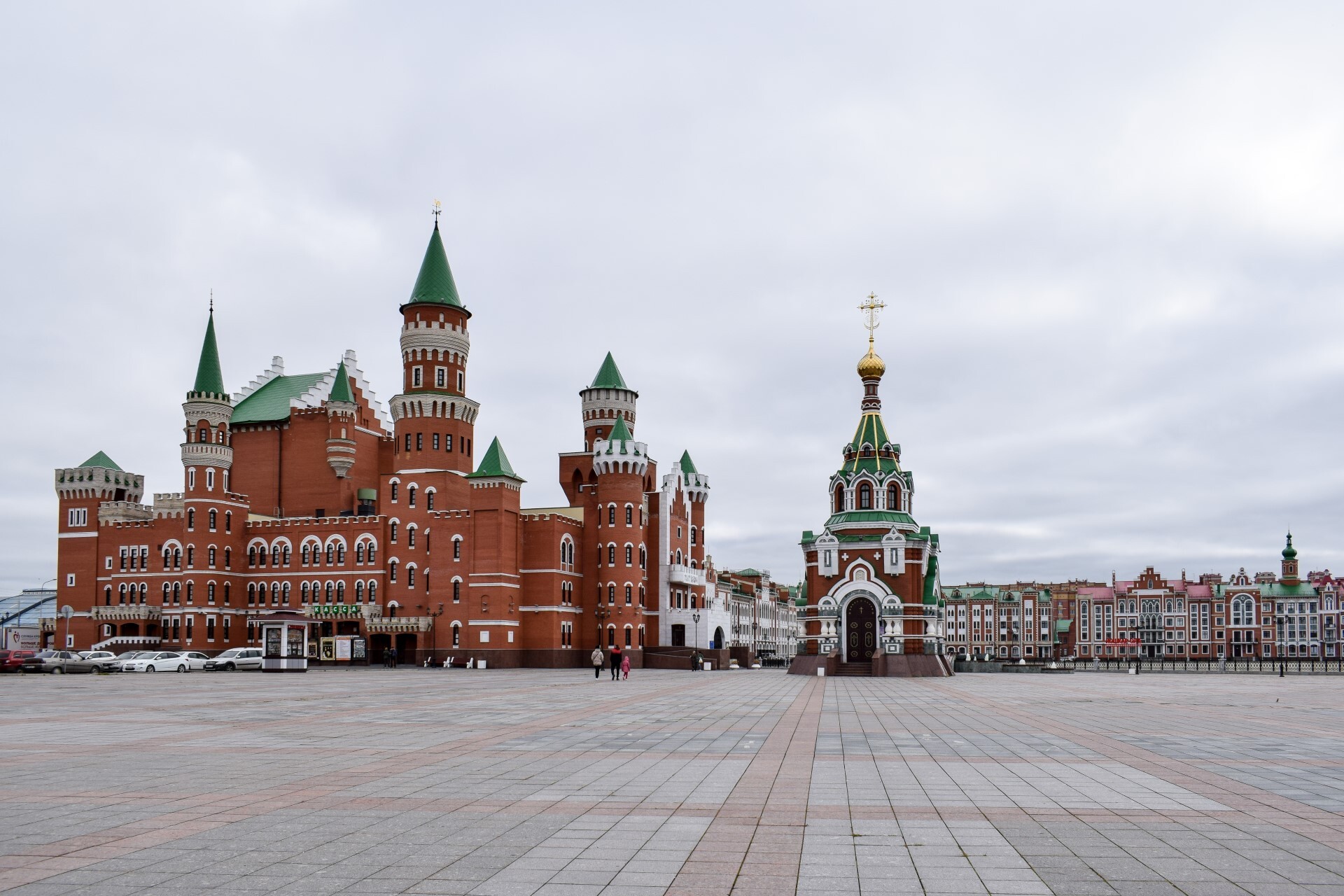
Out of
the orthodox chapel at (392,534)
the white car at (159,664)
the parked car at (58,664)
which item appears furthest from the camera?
the orthodox chapel at (392,534)

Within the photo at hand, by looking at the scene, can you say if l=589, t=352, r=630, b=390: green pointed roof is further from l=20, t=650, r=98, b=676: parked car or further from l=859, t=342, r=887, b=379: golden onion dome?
l=20, t=650, r=98, b=676: parked car

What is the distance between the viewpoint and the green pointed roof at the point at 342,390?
85875 mm

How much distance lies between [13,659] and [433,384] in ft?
103

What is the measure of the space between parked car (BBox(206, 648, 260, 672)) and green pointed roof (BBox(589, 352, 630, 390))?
3643cm

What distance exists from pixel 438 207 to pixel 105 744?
217 ft

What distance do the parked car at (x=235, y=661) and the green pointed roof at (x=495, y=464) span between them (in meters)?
20.3

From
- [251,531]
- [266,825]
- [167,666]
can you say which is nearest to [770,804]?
[266,825]

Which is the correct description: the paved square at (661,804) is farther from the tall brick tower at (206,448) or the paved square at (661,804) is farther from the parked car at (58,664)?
the tall brick tower at (206,448)

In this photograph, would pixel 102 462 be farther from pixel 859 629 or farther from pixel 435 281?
pixel 859 629

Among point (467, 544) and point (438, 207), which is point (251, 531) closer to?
point (467, 544)

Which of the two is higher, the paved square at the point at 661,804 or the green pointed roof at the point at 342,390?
the green pointed roof at the point at 342,390

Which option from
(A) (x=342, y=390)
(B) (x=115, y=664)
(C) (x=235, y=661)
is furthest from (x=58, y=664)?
(A) (x=342, y=390)

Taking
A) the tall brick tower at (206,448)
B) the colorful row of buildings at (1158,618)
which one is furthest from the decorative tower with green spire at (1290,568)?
the tall brick tower at (206,448)

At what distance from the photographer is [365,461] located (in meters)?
88.6
